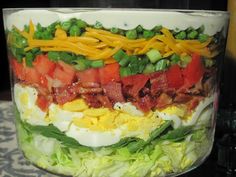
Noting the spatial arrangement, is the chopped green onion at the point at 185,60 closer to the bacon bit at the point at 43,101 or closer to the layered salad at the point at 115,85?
the layered salad at the point at 115,85

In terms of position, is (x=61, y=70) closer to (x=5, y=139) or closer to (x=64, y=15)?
(x=64, y=15)

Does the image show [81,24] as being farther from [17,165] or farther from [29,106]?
[17,165]

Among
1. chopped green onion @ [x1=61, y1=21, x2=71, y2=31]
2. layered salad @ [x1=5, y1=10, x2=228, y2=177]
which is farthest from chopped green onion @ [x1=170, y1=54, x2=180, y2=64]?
chopped green onion @ [x1=61, y1=21, x2=71, y2=31]

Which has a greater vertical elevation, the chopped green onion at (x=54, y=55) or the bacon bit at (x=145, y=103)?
the chopped green onion at (x=54, y=55)

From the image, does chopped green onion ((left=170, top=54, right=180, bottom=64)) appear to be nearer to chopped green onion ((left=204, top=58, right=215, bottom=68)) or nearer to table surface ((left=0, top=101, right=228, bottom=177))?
→ chopped green onion ((left=204, top=58, right=215, bottom=68))

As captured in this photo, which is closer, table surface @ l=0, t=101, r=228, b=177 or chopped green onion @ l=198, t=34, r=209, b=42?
chopped green onion @ l=198, t=34, r=209, b=42

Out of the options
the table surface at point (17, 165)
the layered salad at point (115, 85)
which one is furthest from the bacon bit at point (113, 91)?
the table surface at point (17, 165)

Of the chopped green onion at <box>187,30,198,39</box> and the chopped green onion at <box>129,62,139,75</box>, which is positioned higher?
the chopped green onion at <box>187,30,198,39</box>
